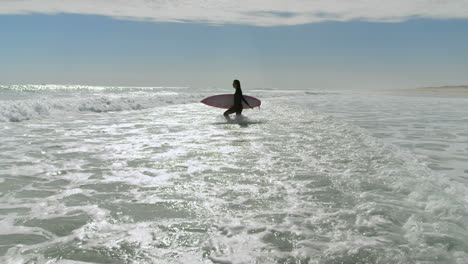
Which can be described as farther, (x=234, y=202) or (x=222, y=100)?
(x=222, y=100)

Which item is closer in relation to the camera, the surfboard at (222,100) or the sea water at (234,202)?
the sea water at (234,202)

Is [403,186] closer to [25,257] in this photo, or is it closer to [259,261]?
[259,261]

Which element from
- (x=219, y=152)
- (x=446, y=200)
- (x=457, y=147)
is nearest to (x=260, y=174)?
(x=219, y=152)

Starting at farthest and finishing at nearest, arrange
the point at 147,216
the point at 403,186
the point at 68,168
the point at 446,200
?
the point at 68,168 → the point at 403,186 → the point at 446,200 → the point at 147,216

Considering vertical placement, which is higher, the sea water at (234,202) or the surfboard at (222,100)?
the surfboard at (222,100)

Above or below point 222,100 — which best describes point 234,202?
below

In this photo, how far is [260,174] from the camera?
5324 mm

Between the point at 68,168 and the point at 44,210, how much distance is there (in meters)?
2.12

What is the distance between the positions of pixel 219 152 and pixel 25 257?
182 inches

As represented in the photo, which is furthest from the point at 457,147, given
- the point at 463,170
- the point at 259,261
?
the point at 259,261

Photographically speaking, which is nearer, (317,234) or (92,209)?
(317,234)

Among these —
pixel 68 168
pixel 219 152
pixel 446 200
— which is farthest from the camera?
pixel 219 152

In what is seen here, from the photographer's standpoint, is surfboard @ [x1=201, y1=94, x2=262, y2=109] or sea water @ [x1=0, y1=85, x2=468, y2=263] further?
surfboard @ [x1=201, y1=94, x2=262, y2=109]

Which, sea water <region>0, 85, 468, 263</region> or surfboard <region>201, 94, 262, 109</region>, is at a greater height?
surfboard <region>201, 94, 262, 109</region>
